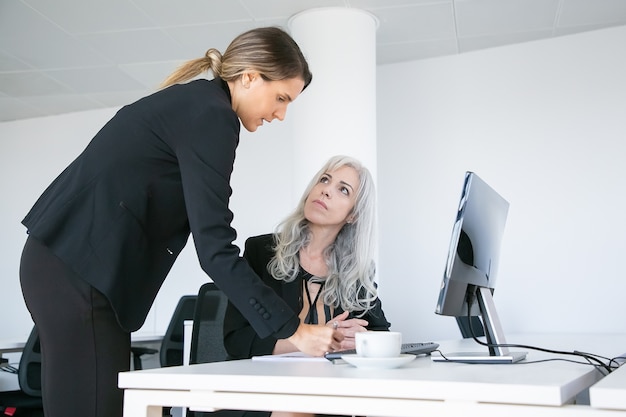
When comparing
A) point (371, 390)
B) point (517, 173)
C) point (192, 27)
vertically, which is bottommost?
point (371, 390)

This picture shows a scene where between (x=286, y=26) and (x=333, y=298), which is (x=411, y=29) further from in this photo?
(x=333, y=298)

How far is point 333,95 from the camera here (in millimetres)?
3881

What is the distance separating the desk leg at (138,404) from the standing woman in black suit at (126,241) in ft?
0.82

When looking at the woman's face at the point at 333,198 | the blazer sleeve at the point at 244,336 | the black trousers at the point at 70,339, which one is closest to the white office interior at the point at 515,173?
the woman's face at the point at 333,198

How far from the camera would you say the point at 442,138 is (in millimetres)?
4469

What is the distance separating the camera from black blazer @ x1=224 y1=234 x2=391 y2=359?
Answer: 1907mm

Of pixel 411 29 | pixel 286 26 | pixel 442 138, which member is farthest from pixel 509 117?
pixel 286 26

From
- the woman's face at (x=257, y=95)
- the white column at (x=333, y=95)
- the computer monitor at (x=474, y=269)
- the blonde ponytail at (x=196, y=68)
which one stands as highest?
the white column at (x=333, y=95)

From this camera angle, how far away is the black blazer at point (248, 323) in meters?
1.91

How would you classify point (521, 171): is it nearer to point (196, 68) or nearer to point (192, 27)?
point (192, 27)

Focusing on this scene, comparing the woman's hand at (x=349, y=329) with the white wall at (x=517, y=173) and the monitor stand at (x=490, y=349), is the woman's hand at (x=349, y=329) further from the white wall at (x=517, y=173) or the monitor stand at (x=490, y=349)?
the white wall at (x=517, y=173)

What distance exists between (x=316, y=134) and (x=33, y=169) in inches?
118

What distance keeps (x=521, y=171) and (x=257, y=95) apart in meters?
3.00

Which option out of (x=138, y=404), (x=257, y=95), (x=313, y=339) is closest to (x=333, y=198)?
(x=257, y=95)
